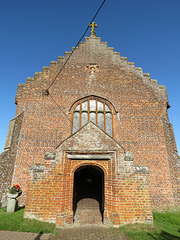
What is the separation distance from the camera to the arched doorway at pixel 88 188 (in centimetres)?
853

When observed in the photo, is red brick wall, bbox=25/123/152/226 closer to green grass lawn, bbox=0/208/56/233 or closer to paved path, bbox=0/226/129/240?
green grass lawn, bbox=0/208/56/233

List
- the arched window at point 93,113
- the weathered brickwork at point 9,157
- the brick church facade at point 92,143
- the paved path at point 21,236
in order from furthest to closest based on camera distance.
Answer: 1. the arched window at point 93,113
2. the weathered brickwork at point 9,157
3. the brick church facade at point 92,143
4. the paved path at point 21,236

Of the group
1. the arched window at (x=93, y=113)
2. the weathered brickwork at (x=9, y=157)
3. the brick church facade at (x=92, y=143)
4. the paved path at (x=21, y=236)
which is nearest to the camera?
the paved path at (x=21, y=236)

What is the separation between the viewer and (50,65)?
40.4 ft

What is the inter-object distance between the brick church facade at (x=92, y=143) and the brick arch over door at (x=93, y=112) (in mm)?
75

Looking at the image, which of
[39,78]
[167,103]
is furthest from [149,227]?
[39,78]

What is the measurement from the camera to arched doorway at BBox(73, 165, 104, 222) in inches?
336

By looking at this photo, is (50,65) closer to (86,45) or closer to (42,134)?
(86,45)

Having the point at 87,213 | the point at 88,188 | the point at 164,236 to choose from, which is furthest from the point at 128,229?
the point at 88,188

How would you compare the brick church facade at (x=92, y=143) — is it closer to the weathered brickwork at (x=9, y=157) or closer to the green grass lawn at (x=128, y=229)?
the weathered brickwork at (x=9, y=157)

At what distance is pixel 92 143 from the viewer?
23.0 ft

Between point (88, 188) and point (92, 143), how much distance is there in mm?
3669

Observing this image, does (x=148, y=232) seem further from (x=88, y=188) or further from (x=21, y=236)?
(x=21, y=236)

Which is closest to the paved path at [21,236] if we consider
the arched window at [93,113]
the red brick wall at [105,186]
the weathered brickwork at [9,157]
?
the red brick wall at [105,186]
